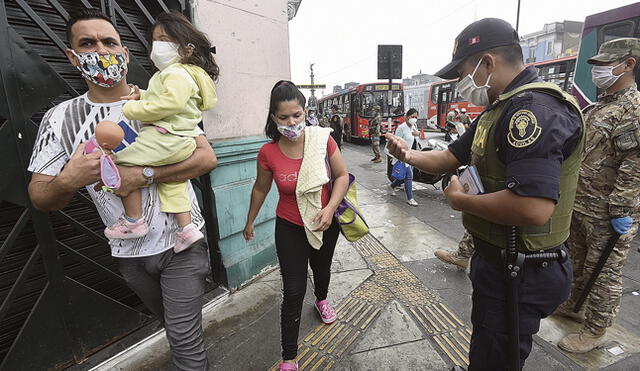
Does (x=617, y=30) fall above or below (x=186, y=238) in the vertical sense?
above

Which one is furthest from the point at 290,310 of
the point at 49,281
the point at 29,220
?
the point at 29,220

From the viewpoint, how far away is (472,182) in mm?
1386

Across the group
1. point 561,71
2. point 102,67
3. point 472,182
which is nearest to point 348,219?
point 472,182

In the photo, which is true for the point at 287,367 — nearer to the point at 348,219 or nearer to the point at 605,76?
the point at 348,219

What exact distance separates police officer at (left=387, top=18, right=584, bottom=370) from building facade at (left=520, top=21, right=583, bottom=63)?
125 ft

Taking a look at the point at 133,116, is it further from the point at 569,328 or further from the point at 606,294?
the point at 569,328

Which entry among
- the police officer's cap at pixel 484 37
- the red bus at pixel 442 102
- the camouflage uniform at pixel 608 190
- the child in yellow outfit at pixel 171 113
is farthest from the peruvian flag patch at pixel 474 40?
the red bus at pixel 442 102

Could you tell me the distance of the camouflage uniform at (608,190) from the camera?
6.95 feet

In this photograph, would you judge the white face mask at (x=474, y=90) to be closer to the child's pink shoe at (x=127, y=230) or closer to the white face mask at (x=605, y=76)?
the white face mask at (x=605, y=76)

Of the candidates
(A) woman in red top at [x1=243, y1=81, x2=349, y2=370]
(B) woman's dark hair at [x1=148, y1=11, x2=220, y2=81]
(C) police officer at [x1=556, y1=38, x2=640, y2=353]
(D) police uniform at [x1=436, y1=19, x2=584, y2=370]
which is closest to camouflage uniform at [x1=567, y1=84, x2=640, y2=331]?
(C) police officer at [x1=556, y1=38, x2=640, y2=353]

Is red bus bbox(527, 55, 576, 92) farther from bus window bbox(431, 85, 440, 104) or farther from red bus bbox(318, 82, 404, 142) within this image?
bus window bbox(431, 85, 440, 104)

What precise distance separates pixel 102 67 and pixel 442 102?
60.9 feet

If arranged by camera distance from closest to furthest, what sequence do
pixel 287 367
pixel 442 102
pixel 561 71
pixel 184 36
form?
pixel 184 36
pixel 287 367
pixel 561 71
pixel 442 102

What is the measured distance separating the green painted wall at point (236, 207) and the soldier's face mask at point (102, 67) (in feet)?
3.91
